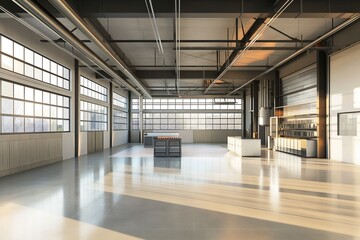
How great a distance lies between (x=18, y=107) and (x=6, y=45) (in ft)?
6.51

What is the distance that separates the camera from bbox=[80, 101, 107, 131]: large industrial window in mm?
14273

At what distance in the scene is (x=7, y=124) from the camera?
7.99 meters

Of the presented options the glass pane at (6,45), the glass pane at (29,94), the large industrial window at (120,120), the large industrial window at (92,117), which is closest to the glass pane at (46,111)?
the glass pane at (29,94)

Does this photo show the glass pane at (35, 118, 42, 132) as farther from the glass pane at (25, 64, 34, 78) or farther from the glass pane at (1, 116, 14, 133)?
the glass pane at (25, 64, 34, 78)

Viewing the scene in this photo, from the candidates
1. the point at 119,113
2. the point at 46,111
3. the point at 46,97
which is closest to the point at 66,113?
the point at 46,111

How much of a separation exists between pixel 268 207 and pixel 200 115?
21.7 m

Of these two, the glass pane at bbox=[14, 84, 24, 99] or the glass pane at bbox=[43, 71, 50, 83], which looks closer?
the glass pane at bbox=[14, 84, 24, 99]

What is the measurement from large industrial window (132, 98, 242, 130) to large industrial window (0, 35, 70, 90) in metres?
14.1

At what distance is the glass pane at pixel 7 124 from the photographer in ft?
25.6

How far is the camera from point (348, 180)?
7020 mm

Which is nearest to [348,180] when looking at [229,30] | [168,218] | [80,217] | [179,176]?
[179,176]

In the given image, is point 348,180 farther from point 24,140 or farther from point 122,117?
point 122,117

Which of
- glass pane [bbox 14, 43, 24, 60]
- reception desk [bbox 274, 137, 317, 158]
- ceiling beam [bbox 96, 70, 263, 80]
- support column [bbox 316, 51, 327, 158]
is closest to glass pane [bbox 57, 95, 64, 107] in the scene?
glass pane [bbox 14, 43, 24, 60]

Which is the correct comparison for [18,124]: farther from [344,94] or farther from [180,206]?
[344,94]
